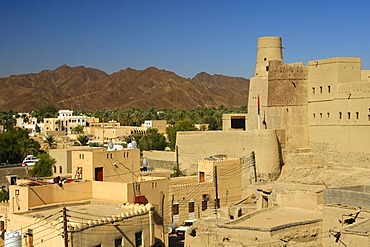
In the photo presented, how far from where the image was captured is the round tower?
28.2 m

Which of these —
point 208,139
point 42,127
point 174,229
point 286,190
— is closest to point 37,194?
point 174,229

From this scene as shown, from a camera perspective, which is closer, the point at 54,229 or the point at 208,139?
the point at 54,229

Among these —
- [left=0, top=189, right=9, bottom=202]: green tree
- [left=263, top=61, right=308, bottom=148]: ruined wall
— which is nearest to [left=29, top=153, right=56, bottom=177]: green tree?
[left=0, top=189, right=9, bottom=202]: green tree

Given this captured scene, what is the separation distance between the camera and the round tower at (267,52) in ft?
92.7

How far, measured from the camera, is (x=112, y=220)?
14.1 m

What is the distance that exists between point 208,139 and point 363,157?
7.84m

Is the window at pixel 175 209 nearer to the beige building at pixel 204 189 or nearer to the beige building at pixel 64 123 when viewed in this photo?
the beige building at pixel 204 189

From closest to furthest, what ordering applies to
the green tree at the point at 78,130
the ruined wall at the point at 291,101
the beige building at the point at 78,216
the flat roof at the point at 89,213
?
the beige building at the point at 78,216 → the flat roof at the point at 89,213 → the ruined wall at the point at 291,101 → the green tree at the point at 78,130

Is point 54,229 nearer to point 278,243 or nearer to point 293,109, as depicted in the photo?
point 278,243

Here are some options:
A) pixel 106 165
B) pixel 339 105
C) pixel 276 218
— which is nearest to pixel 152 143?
pixel 339 105

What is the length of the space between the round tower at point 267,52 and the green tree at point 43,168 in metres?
11.5

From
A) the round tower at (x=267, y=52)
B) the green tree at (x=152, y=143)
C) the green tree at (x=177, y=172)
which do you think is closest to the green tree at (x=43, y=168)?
the green tree at (x=177, y=172)

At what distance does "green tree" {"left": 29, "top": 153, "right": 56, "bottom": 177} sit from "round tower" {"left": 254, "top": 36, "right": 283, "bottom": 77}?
37.7ft

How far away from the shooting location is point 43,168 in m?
29.5
